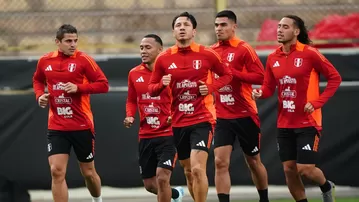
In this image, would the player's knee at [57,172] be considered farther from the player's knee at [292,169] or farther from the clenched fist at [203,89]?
the player's knee at [292,169]

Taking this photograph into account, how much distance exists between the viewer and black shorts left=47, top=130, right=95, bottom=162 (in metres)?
12.0

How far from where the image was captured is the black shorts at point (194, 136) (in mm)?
11203

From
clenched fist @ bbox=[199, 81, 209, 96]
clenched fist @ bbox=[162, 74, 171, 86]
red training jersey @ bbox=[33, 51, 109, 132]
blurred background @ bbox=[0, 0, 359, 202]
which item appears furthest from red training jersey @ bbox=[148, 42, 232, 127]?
blurred background @ bbox=[0, 0, 359, 202]

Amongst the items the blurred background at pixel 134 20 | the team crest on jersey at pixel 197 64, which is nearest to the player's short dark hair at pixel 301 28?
the team crest on jersey at pixel 197 64

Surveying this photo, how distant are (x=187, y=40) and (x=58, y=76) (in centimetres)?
175

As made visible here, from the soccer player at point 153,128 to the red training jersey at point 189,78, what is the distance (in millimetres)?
Result: 495

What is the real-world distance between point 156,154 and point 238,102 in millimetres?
1207

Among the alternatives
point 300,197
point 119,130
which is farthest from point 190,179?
point 119,130

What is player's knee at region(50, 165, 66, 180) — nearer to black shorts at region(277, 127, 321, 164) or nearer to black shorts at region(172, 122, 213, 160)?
black shorts at region(172, 122, 213, 160)

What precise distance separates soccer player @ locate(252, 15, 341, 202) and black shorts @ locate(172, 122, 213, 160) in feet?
2.50

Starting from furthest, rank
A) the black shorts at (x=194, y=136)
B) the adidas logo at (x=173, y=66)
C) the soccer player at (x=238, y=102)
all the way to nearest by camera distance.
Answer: the soccer player at (x=238, y=102)
the adidas logo at (x=173, y=66)
the black shorts at (x=194, y=136)

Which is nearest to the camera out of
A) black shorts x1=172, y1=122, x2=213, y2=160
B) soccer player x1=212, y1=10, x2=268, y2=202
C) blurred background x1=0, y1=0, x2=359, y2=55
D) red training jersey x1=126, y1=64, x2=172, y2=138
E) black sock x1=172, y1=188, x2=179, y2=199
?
black shorts x1=172, y1=122, x2=213, y2=160

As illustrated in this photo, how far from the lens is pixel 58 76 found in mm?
12031

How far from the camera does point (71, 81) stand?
12.0 meters
